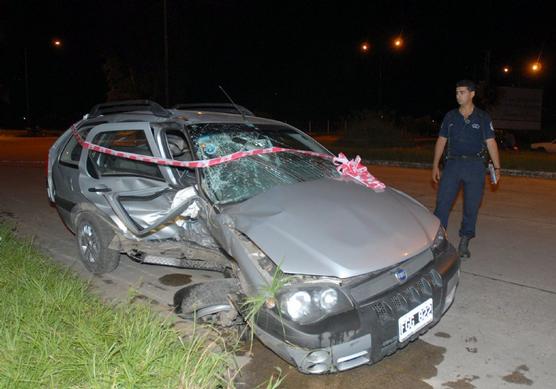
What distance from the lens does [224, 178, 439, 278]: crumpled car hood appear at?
3084 mm

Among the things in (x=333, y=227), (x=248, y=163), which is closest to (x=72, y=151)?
(x=248, y=163)

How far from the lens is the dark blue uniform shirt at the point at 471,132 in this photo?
17.7ft

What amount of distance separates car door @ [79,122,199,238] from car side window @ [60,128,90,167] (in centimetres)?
33

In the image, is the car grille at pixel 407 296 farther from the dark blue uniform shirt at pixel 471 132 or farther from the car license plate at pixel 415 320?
the dark blue uniform shirt at pixel 471 132

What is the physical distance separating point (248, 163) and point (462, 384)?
2.23 metres

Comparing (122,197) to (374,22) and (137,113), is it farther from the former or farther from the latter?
(374,22)

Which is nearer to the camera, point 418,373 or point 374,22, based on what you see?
point 418,373

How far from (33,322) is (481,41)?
44.0 metres

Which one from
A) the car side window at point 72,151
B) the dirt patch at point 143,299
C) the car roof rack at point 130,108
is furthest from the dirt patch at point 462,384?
the car side window at point 72,151

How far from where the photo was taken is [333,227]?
337 cm

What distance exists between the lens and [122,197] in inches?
188

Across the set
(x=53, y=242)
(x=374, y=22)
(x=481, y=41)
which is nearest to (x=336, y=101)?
(x=374, y=22)

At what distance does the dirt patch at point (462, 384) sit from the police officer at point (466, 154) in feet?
8.37

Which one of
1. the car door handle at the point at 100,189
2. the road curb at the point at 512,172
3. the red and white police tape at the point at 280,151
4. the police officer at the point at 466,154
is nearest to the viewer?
the red and white police tape at the point at 280,151
